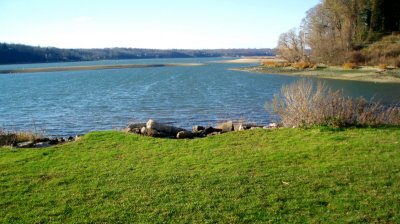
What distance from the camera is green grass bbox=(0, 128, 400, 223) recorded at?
7430 mm

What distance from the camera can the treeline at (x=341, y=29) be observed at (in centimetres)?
8188

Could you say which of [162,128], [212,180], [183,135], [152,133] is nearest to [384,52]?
[162,128]

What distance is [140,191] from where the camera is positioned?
8648 millimetres

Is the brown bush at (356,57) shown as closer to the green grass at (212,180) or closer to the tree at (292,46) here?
the tree at (292,46)

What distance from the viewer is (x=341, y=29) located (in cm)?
8538

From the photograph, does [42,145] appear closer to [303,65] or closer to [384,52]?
[384,52]

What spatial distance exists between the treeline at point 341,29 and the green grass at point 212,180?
71708 mm

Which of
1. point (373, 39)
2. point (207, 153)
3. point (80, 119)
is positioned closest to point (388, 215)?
point (207, 153)

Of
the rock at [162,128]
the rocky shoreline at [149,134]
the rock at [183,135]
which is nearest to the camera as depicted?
the rocky shoreline at [149,134]

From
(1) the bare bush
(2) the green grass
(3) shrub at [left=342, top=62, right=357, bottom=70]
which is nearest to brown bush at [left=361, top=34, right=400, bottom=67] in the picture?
(3) shrub at [left=342, top=62, right=357, bottom=70]

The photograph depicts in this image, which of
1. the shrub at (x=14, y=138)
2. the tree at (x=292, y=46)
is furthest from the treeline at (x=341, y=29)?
the shrub at (x=14, y=138)

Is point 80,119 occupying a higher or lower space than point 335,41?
lower

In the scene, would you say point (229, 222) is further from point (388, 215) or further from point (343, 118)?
point (343, 118)

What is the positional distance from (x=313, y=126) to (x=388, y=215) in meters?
7.42
